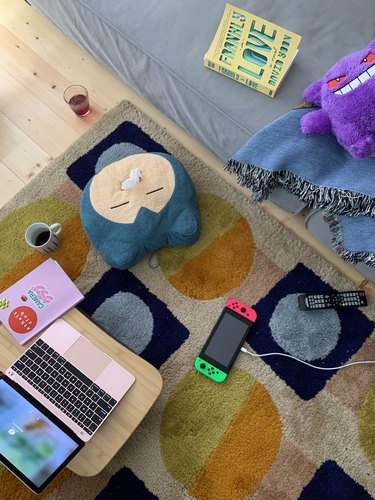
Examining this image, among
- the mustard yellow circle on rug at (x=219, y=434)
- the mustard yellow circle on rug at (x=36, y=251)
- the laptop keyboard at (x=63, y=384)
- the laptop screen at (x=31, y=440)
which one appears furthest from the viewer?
the mustard yellow circle on rug at (x=36, y=251)

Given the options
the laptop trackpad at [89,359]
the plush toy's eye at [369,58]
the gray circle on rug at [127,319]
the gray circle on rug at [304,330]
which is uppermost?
the plush toy's eye at [369,58]

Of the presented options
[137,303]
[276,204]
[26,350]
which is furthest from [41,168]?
[276,204]

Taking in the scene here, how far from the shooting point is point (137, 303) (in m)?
1.45

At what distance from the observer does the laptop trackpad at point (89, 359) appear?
1074 mm

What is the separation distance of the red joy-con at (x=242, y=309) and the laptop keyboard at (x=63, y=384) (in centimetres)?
54

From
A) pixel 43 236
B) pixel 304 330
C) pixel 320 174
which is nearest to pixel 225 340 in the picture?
pixel 304 330

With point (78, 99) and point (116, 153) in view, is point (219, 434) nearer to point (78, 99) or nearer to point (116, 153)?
point (116, 153)

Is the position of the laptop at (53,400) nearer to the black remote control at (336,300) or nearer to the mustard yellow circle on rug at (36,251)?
the mustard yellow circle on rug at (36,251)

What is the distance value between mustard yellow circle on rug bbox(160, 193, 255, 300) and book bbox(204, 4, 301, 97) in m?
0.47

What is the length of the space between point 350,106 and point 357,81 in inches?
3.1

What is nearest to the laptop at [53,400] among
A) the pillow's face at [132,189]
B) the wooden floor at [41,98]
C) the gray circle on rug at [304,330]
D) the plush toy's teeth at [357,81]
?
the pillow's face at [132,189]

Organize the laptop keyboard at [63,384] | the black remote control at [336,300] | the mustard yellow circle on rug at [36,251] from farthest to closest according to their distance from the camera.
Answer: the mustard yellow circle on rug at [36,251]
the black remote control at [336,300]
the laptop keyboard at [63,384]

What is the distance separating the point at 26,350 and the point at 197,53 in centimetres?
101

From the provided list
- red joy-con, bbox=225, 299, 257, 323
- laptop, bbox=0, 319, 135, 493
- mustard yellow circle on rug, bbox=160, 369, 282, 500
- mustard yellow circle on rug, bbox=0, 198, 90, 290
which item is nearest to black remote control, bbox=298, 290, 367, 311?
red joy-con, bbox=225, 299, 257, 323
